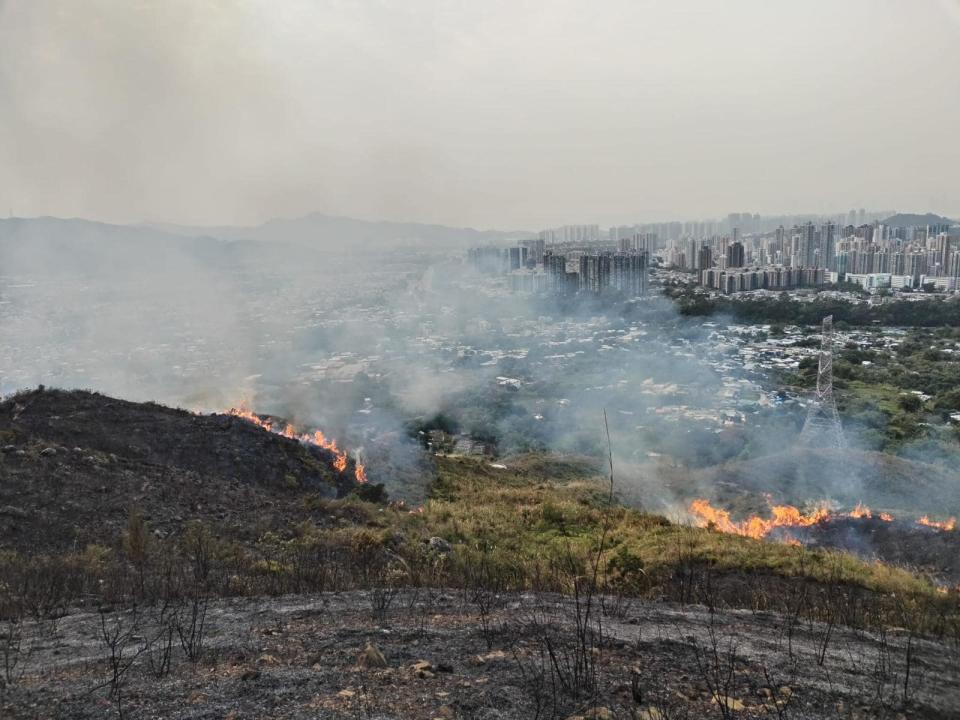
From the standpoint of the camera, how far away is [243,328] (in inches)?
1421

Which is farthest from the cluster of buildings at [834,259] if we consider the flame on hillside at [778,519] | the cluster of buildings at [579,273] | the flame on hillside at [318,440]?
the flame on hillside at [318,440]

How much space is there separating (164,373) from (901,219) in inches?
3651

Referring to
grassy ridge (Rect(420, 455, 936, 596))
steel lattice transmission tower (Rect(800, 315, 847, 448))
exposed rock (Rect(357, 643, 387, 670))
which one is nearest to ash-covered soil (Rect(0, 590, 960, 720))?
exposed rock (Rect(357, 643, 387, 670))

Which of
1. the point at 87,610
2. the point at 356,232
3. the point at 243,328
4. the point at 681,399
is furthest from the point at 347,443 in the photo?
the point at 356,232

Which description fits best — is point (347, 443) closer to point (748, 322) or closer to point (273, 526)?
point (273, 526)

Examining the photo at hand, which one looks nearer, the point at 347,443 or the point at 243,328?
the point at 347,443

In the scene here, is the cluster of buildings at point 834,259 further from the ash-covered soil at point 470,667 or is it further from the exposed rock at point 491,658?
the exposed rock at point 491,658

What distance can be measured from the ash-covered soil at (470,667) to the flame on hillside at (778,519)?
7349mm

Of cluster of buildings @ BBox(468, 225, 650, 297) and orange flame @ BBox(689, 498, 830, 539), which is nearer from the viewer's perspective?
orange flame @ BBox(689, 498, 830, 539)

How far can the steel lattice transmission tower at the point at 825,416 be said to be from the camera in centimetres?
1839

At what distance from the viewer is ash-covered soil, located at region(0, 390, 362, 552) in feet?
23.6

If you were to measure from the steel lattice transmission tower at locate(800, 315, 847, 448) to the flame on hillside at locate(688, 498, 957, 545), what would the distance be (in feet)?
17.2

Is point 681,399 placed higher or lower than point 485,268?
lower

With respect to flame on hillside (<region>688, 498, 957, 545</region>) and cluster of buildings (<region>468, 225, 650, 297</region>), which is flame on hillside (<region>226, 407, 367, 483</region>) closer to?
flame on hillside (<region>688, 498, 957, 545</region>)
